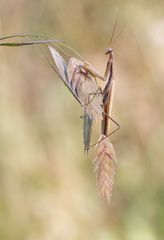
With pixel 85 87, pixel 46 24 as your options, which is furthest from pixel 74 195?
pixel 85 87

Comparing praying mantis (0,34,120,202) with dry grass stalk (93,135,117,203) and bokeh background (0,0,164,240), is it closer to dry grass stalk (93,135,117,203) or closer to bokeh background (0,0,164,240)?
dry grass stalk (93,135,117,203)

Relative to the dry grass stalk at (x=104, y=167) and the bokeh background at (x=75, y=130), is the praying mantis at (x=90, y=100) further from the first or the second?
the bokeh background at (x=75, y=130)

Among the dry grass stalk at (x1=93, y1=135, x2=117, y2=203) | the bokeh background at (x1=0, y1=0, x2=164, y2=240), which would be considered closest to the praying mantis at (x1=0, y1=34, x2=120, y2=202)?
the dry grass stalk at (x1=93, y1=135, x2=117, y2=203)

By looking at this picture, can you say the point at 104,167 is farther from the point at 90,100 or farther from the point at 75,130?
the point at 75,130

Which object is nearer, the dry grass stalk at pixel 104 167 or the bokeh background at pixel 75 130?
the dry grass stalk at pixel 104 167

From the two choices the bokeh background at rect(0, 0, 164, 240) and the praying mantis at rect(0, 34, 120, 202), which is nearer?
the praying mantis at rect(0, 34, 120, 202)

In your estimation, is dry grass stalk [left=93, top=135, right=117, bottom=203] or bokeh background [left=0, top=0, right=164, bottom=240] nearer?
dry grass stalk [left=93, top=135, right=117, bottom=203]

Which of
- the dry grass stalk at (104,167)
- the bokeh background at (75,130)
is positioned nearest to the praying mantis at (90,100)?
the dry grass stalk at (104,167)

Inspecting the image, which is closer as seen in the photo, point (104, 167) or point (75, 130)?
point (104, 167)

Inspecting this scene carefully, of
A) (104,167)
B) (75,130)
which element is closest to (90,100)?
(104,167)
